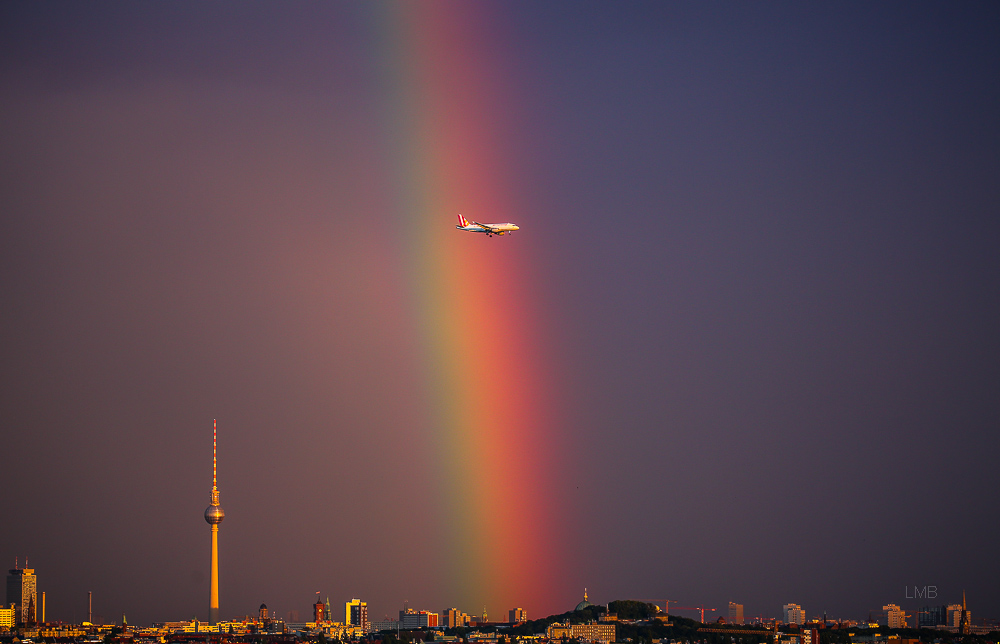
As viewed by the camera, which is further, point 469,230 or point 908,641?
point 908,641

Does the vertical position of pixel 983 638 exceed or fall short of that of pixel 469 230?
it falls short

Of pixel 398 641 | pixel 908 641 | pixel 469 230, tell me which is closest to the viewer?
pixel 469 230

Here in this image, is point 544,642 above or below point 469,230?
below

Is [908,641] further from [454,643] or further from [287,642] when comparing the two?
[287,642]

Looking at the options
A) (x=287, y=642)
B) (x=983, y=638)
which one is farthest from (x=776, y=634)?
(x=287, y=642)

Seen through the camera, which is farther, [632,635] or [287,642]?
[632,635]

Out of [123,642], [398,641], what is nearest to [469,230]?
[398,641]

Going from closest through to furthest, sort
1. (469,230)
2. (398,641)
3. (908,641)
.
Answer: (469,230) → (908,641) → (398,641)

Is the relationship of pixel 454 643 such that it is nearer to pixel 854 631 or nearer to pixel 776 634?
pixel 776 634
